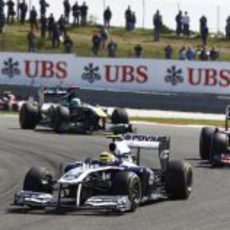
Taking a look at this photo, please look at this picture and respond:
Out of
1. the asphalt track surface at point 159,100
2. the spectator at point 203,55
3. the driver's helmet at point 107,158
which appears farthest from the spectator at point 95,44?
the driver's helmet at point 107,158

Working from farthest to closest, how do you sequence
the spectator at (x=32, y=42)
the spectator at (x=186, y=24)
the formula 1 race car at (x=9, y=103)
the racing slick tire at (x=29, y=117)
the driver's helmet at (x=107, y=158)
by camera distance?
the spectator at (x=186, y=24), the spectator at (x=32, y=42), the formula 1 race car at (x=9, y=103), the racing slick tire at (x=29, y=117), the driver's helmet at (x=107, y=158)

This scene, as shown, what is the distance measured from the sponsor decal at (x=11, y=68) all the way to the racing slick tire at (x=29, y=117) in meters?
12.2

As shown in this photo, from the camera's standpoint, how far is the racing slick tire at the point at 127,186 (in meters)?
13.6

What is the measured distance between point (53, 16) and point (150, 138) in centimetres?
2916

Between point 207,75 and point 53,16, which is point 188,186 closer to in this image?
point 207,75

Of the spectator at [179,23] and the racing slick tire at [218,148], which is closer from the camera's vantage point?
the racing slick tire at [218,148]

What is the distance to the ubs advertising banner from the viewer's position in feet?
132

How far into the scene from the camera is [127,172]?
45.6 feet

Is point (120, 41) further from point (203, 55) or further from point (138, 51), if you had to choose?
point (203, 55)

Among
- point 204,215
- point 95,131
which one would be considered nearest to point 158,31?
point 95,131

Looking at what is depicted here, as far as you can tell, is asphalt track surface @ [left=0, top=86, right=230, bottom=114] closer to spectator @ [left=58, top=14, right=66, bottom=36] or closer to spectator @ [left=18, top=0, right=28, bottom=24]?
spectator @ [left=58, top=14, right=66, bottom=36]

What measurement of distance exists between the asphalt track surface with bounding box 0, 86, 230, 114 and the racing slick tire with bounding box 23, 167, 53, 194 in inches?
987

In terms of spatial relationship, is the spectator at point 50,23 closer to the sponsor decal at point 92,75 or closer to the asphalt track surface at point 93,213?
the sponsor decal at point 92,75

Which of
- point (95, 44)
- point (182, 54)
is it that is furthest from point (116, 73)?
point (182, 54)
